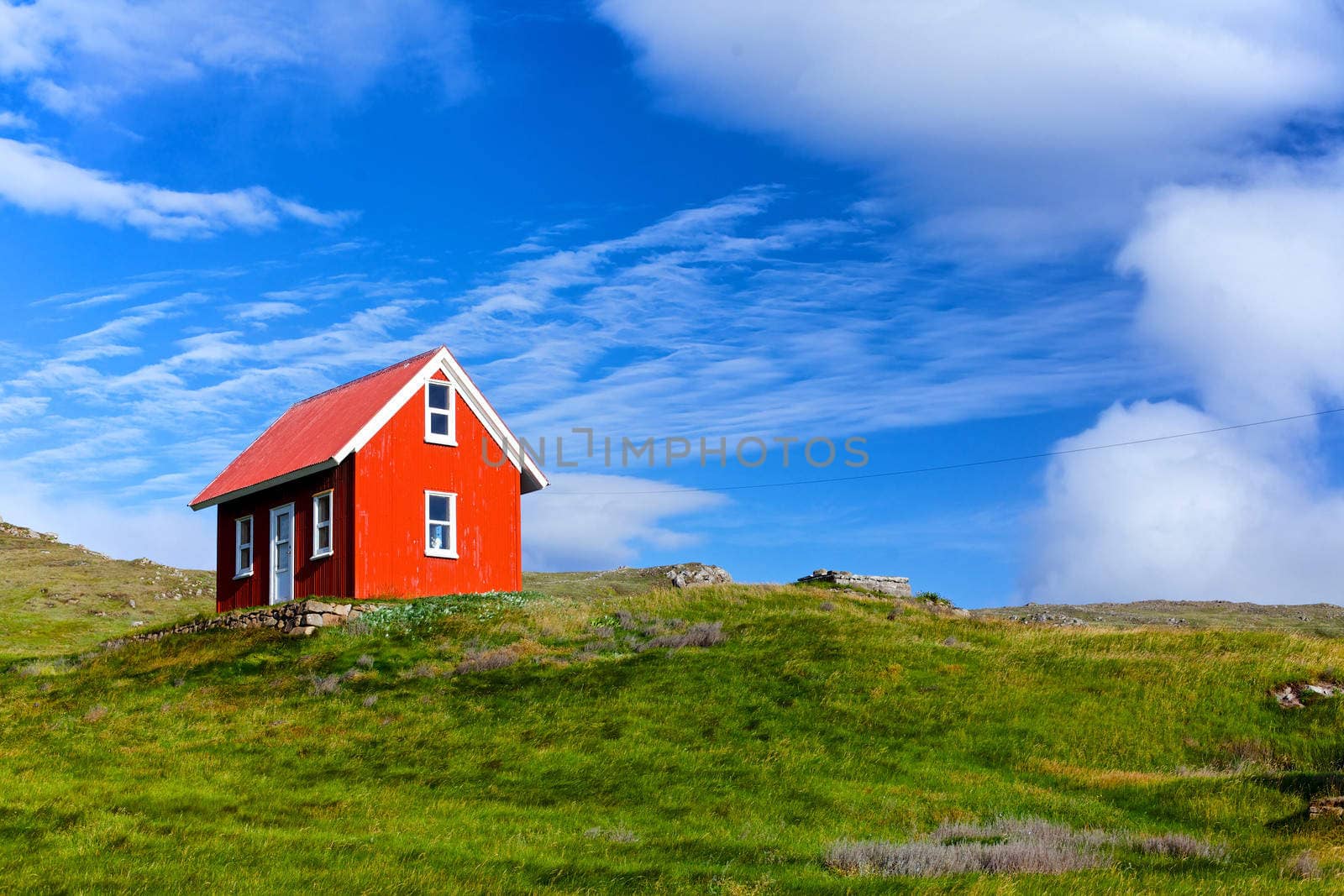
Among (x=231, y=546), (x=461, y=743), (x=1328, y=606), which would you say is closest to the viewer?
(x=461, y=743)

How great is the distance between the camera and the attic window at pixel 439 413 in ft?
136

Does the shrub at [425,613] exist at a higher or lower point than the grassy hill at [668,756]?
higher

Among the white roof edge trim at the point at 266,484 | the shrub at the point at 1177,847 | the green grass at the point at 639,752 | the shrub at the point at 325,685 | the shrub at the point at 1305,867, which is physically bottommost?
the shrub at the point at 1177,847

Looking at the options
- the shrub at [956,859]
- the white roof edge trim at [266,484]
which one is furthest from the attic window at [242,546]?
the shrub at [956,859]

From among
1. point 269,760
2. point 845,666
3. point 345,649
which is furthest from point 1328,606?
point 269,760

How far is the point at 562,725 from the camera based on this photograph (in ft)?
84.3

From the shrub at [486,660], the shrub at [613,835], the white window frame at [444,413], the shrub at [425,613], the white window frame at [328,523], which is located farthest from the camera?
the white window frame at [444,413]

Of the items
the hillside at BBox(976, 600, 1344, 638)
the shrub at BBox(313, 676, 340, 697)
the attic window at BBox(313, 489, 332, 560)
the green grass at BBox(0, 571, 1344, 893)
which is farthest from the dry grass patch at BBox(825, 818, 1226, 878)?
the hillside at BBox(976, 600, 1344, 638)

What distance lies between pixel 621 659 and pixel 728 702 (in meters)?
5.39

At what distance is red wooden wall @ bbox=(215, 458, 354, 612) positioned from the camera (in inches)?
1529

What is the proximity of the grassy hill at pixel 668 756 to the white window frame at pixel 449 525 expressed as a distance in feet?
8.33

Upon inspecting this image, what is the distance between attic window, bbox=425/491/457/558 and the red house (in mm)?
43

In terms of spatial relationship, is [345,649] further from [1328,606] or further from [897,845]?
[1328,606]

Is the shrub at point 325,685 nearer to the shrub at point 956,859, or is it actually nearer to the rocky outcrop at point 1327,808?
the shrub at point 956,859
